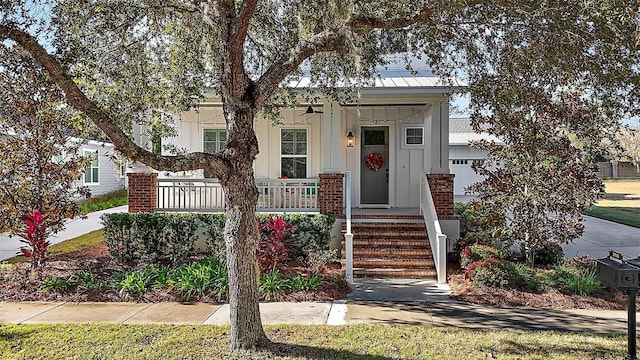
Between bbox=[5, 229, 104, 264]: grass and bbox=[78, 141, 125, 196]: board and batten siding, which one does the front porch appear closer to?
bbox=[5, 229, 104, 264]: grass

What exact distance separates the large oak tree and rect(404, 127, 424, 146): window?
12.8ft

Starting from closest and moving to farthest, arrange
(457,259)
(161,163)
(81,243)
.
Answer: (161,163), (457,259), (81,243)

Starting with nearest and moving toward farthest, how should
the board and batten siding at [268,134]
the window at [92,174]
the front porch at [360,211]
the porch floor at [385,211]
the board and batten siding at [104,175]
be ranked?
the front porch at [360,211], the porch floor at [385,211], the board and batten siding at [268,134], the window at [92,174], the board and batten siding at [104,175]

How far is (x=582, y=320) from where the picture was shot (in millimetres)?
6406

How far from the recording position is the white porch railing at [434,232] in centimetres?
857

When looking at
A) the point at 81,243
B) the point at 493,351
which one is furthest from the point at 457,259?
the point at 81,243

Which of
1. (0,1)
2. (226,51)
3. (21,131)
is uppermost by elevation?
(0,1)

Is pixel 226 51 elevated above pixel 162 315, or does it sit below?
above

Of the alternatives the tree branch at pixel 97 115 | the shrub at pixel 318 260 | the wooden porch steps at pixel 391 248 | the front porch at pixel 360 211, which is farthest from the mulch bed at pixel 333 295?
the tree branch at pixel 97 115

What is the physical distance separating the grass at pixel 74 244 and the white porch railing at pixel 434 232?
27.6ft

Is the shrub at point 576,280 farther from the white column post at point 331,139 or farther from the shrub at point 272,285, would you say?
the white column post at point 331,139

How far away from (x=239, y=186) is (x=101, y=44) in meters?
4.34

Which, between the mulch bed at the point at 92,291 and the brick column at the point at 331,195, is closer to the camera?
the mulch bed at the point at 92,291

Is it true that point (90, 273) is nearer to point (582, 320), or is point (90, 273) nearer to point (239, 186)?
point (239, 186)
